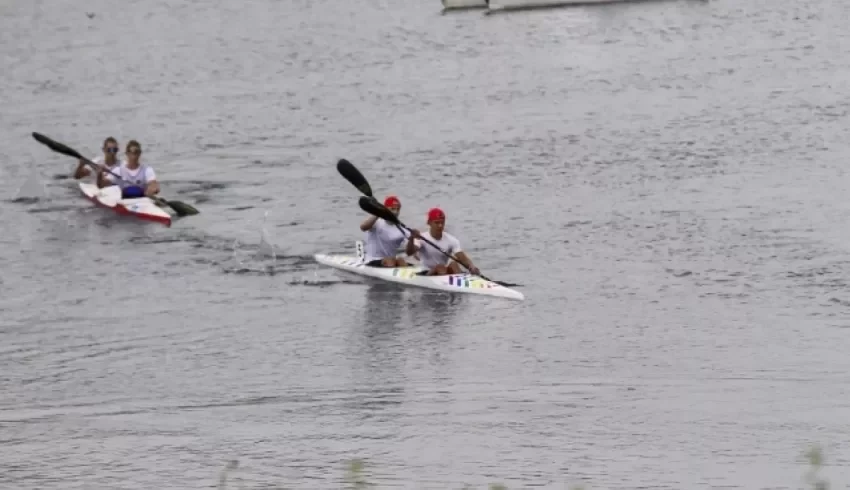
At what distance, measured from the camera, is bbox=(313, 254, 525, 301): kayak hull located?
78.6 feet

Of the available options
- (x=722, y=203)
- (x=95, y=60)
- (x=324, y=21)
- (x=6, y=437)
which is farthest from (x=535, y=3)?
(x=6, y=437)

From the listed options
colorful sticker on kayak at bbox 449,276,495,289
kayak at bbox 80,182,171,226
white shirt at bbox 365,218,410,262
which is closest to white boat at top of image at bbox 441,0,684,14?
kayak at bbox 80,182,171,226

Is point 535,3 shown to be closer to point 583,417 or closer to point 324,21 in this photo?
point 324,21

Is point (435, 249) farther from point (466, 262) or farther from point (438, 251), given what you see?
point (466, 262)

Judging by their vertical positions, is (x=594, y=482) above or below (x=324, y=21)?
below

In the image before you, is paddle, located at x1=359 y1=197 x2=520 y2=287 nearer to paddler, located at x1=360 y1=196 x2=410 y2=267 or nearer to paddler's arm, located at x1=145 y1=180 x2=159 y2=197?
paddler, located at x1=360 y1=196 x2=410 y2=267

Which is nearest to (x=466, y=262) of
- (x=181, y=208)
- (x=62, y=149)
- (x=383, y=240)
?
(x=383, y=240)

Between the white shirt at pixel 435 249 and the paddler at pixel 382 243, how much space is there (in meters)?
0.55

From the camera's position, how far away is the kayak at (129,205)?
30.8m

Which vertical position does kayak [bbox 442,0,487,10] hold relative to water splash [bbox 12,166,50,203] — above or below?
above

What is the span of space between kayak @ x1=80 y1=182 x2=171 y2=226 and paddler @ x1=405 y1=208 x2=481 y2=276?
24.2 feet

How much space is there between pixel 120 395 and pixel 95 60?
34821mm

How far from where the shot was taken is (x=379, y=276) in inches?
1010

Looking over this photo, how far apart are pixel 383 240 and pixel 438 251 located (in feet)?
4.37
